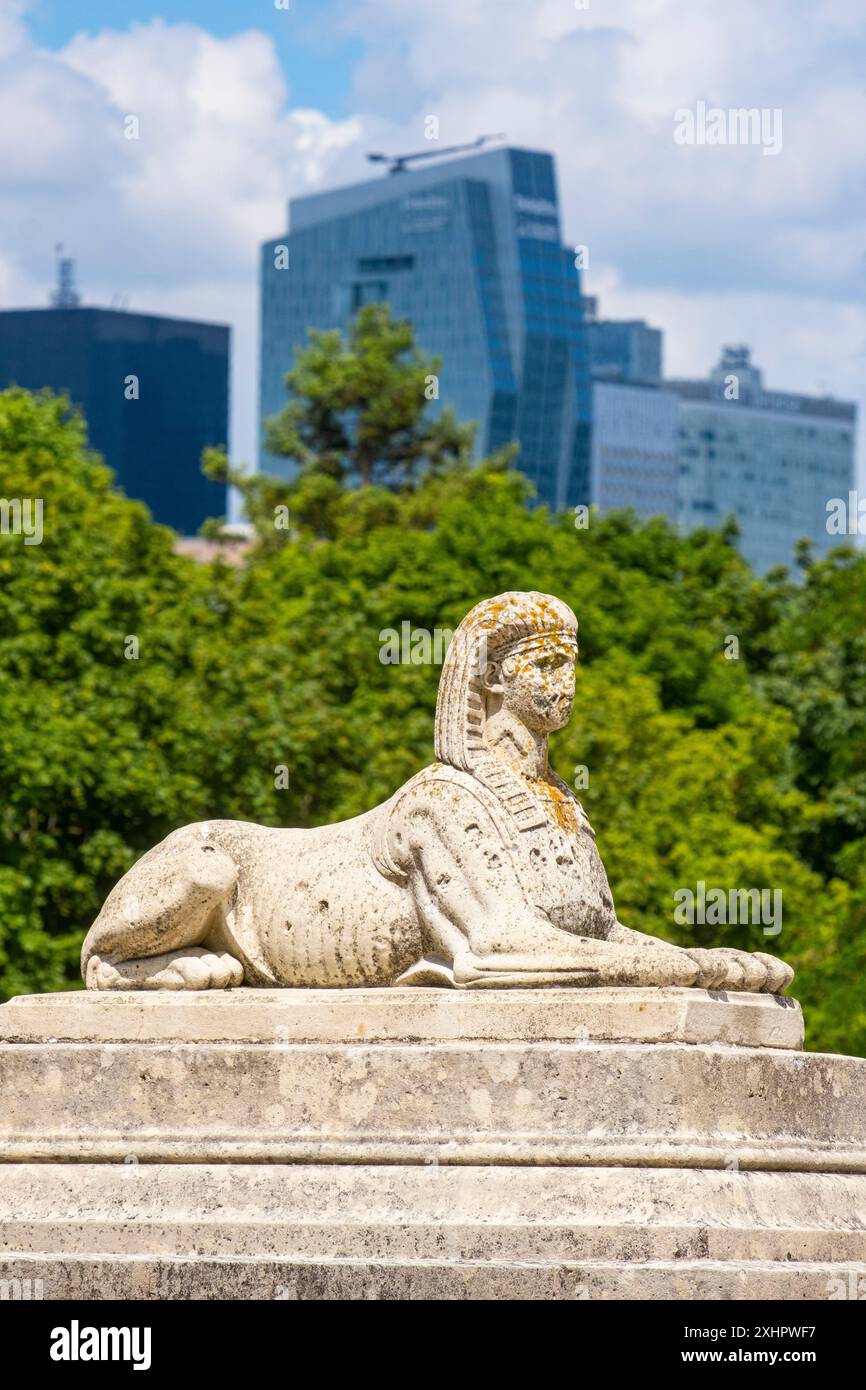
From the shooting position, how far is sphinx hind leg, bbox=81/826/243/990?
15164 mm

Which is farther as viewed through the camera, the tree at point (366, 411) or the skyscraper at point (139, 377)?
the skyscraper at point (139, 377)

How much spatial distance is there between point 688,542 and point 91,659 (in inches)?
887

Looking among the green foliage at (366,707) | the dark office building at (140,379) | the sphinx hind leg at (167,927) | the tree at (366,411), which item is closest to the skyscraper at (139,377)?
the dark office building at (140,379)

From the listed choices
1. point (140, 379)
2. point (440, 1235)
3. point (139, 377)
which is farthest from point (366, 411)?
point (140, 379)

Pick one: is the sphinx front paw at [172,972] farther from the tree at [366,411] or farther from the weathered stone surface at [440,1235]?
the tree at [366,411]

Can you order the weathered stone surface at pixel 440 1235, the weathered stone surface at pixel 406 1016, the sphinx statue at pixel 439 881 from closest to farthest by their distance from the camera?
the weathered stone surface at pixel 440 1235, the weathered stone surface at pixel 406 1016, the sphinx statue at pixel 439 881

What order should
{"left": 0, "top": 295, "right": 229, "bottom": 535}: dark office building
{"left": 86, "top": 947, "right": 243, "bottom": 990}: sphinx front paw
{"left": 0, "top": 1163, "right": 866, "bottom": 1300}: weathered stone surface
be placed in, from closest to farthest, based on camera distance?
{"left": 0, "top": 1163, "right": 866, "bottom": 1300}: weathered stone surface
{"left": 86, "top": 947, "right": 243, "bottom": 990}: sphinx front paw
{"left": 0, "top": 295, "right": 229, "bottom": 535}: dark office building

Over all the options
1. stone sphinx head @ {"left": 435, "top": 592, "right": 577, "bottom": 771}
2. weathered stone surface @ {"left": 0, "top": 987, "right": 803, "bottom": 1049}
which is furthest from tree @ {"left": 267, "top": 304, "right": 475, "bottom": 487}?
weathered stone surface @ {"left": 0, "top": 987, "right": 803, "bottom": 1049}

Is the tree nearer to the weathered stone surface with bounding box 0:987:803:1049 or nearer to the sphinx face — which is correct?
the sphinx face

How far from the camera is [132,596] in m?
40.3

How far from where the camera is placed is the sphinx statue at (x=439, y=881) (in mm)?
14641

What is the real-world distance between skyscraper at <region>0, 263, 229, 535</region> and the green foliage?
128 m

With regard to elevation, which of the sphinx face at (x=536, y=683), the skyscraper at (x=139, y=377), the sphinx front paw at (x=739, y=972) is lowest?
the sphinx front paw at (x=739, y=972)

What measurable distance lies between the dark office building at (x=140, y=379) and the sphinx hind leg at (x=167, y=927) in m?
163
